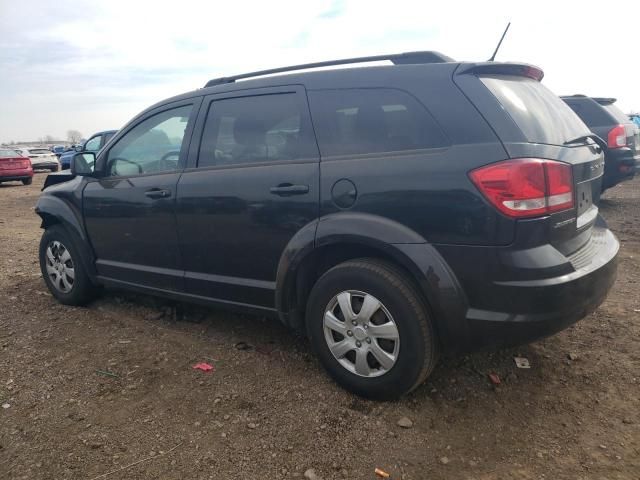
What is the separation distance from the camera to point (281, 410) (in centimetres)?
269

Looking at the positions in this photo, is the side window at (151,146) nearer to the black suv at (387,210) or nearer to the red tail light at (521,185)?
the black suv at (387,210)

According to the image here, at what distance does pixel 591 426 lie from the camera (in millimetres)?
2447

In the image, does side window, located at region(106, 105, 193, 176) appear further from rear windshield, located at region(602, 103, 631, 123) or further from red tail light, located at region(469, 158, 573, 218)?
rear windshield, located at region(602, 103, 631, 123)

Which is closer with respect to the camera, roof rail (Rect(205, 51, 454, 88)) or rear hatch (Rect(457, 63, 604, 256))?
rear hatch (Rect(457, 63, 604, 256))

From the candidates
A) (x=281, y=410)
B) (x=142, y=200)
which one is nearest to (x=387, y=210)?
(x=281, y=410)

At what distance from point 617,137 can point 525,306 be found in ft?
22.3

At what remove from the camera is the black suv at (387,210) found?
227 centimetres

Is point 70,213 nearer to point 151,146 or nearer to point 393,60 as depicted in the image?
point 151,146

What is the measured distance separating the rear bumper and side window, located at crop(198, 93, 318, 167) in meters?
1.24

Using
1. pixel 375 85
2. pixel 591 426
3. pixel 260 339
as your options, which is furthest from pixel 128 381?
pixel 591 426

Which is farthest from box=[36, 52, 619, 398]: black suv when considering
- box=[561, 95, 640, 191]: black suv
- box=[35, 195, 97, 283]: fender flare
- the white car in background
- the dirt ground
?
the white car in background

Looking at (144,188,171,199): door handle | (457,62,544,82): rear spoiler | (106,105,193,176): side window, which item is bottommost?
(144,188,171,199): door handle

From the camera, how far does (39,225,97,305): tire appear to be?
4266mm

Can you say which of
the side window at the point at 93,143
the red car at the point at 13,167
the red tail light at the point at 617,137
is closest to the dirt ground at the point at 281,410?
the red tail light at the point at 617,137
